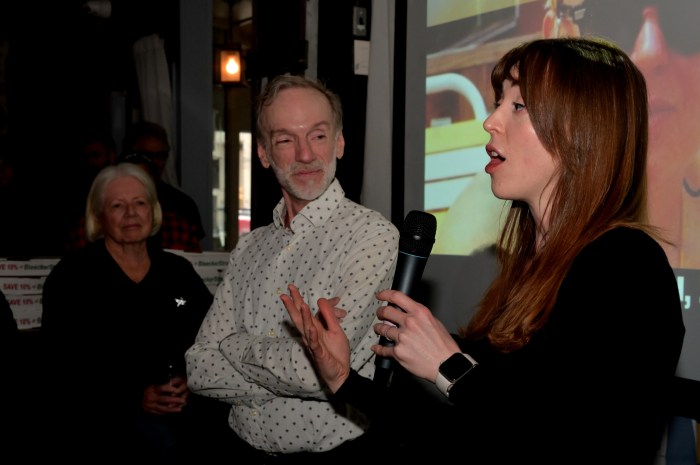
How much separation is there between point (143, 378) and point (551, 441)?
2.25 metres

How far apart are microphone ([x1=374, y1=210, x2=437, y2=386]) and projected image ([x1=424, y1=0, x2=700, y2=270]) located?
34.7 inches

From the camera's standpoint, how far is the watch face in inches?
47.1

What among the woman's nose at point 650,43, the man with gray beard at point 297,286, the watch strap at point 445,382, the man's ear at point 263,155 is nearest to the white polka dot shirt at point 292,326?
the man with gray beard at point 297,286

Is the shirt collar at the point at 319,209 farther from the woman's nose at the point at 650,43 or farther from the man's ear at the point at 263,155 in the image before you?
the woman's nose at the point at 650,43

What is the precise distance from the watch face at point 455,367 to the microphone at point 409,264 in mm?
126

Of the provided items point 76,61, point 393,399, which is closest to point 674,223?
point 393,399

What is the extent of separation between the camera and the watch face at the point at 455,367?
120 cm

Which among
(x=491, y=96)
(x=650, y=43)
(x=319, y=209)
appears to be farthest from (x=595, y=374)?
(x=491, y=96)

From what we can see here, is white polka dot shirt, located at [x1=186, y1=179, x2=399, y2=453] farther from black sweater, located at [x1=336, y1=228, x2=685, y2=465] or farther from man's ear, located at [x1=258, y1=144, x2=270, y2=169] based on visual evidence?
black sweater, located at [x1=336, y1=228, x2=685, y2=465]

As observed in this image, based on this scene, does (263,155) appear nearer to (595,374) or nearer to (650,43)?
(650,43)

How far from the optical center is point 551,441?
3.59 feet

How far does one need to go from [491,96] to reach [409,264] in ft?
4.58

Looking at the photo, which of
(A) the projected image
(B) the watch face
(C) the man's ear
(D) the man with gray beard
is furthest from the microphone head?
(C) the man's ear

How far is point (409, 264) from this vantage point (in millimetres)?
1313
